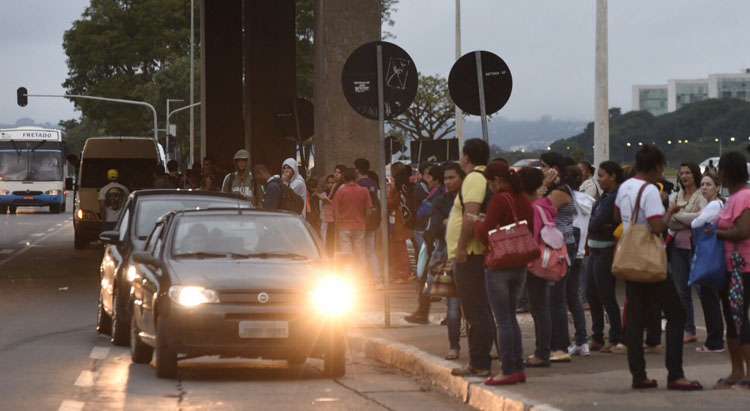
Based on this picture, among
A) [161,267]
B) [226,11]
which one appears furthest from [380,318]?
[226,11]

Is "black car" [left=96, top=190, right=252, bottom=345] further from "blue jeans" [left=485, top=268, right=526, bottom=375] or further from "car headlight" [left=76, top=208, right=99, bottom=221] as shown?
"car headlight" [left=76, top=208, right=99, bottom=221]

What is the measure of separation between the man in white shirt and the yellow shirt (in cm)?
114

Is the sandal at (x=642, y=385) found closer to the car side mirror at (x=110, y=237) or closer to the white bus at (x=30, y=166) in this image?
the car side mirror at (x=110, y=237)

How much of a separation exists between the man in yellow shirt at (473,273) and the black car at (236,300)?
1348 millimetres

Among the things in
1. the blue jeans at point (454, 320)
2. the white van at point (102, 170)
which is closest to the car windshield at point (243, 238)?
the blue jeans at point (454, 320)

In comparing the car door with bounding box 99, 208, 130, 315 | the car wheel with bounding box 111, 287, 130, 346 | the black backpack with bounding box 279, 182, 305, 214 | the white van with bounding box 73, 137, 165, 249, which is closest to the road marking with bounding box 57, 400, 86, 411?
the car wheel with bounding box 111, 287, 130, 346

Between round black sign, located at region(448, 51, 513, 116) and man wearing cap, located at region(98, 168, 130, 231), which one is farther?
man wearing cap, located at region(98, 168, 130, 231)

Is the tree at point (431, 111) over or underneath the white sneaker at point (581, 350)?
over

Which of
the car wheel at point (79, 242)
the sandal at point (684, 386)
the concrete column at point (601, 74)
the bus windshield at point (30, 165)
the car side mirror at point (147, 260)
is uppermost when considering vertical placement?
the concrete column at point (601, 74)

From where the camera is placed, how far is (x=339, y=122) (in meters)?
26.1

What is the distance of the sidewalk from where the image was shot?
36.2 feet

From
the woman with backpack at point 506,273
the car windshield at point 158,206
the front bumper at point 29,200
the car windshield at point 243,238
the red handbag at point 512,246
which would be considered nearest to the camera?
the red handbag at point 512,246

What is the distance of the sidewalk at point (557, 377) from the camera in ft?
36.2

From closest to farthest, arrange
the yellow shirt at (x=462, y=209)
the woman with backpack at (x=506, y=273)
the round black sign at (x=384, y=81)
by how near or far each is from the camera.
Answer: the woman with backpack at (x=506, y=273)
the yellow shirt at (x=462, y=209)
the round black sign at (x=384, y=81)
